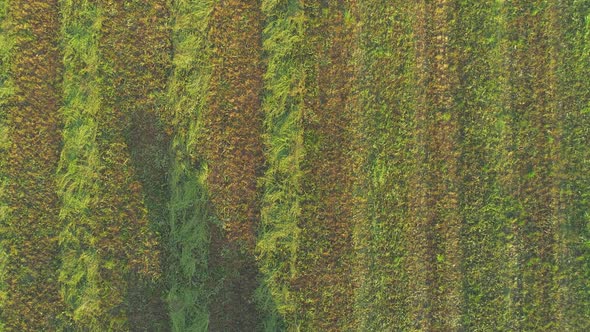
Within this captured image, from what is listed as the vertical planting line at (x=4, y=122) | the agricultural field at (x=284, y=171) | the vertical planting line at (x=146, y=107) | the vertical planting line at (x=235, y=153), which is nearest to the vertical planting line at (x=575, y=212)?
the agricultural field at (x=284, y=171)

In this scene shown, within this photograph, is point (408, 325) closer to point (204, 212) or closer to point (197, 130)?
point (204, 212)

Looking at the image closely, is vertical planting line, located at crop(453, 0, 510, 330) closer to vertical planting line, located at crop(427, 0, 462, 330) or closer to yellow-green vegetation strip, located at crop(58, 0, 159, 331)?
vertical planting line, located at crop(427, 0, 462, 330)

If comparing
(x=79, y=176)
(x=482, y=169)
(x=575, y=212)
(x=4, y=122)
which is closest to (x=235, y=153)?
(x=79, y=176)

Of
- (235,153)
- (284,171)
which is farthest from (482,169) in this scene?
(235,153)

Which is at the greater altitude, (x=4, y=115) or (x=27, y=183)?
(x=4, y=115)

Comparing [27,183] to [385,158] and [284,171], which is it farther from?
[385,158]

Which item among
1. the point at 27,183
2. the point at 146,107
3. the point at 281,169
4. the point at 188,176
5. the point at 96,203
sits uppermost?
the point at 146,107
